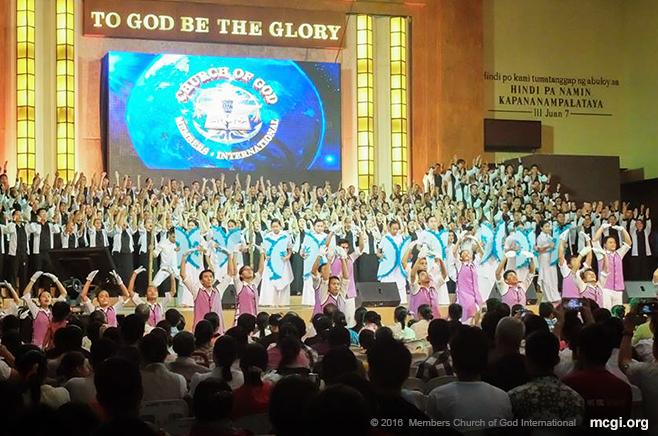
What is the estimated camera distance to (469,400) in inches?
173

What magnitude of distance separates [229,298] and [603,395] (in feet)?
40.2

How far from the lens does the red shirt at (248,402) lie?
16.8 feet

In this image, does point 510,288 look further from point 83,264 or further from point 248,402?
point 248,402

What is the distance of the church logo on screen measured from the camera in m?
22.6

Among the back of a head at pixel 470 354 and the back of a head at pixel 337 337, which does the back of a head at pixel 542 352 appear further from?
the back of a head at pixel 337 337

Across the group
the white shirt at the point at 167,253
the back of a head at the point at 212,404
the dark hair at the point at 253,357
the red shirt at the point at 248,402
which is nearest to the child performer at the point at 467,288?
the white shirt at the point at 167,253

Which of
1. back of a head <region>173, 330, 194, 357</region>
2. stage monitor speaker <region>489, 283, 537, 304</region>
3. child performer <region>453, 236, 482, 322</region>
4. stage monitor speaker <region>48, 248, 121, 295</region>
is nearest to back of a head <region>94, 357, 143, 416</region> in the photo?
back of a head <region>173, 330, 194, 357</region>

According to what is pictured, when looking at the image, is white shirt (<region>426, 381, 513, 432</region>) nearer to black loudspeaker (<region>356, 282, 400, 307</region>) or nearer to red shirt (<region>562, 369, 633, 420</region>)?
red shirt (<region>562, 369, 633, 420</region>)

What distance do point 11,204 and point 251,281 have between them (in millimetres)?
5548

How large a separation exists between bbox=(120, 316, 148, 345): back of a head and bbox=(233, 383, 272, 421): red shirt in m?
1.73

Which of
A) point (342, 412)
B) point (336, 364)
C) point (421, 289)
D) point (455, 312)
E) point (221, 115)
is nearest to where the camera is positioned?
point (342, 412)

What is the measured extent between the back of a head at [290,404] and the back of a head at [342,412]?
1.72ft

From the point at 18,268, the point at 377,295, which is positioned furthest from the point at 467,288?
the point at 18,268

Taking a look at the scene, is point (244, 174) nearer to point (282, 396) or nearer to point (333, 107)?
point (333, 107)
